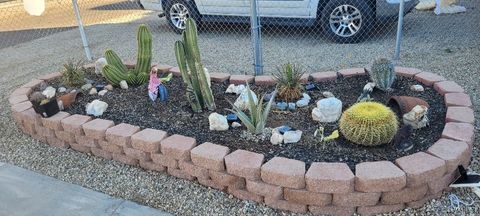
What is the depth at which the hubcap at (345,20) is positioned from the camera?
5.91m

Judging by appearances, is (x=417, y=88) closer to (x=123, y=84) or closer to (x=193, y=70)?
(x=193, y=70)

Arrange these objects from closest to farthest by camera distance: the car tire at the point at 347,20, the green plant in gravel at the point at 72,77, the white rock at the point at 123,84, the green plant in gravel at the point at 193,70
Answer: the green plant in gravel at the point at 193,70, the white rock at the point at 123,84, the green plant in gravel at the point at 72,77, the car tire at the point at 347,20

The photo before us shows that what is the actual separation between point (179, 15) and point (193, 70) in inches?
169

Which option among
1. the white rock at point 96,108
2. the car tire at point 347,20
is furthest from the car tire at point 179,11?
the white rock at point 96,108

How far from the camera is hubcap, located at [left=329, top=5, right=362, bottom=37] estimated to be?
233 inches

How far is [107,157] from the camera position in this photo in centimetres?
344

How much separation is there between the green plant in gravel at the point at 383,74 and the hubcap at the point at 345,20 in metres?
2.45

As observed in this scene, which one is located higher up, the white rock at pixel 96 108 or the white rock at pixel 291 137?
the white rock at pixel 96 108

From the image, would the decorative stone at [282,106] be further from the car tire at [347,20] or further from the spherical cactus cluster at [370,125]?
the car tire at [347,20]

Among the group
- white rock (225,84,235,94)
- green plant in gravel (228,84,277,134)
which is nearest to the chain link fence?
white rock (225,84,235,94)

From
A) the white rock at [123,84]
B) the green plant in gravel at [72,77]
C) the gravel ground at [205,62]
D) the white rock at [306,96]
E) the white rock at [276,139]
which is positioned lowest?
the gravel ground at [205,62]

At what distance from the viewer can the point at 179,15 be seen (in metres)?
7.45

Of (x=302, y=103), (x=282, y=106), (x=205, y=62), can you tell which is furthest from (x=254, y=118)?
(x=205, y=62)

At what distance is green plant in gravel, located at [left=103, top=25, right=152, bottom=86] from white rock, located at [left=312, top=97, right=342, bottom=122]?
1.94 m
